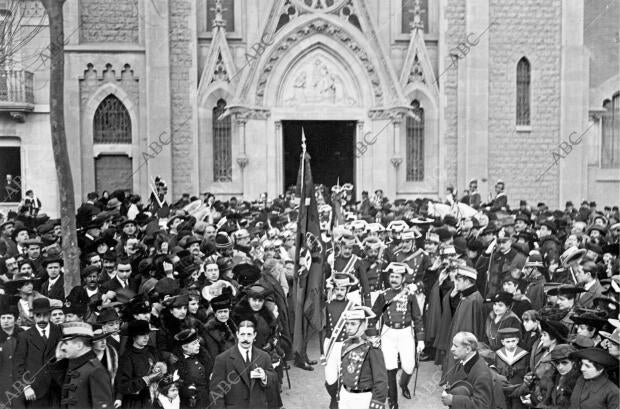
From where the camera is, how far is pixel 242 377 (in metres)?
7.37

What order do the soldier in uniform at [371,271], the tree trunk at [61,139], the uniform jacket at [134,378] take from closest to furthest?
the uniform jacket at [134,378]
the tree trunk at [61,139]
the soldier in uniform at [371,271]

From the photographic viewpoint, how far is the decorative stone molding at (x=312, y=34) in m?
23.3

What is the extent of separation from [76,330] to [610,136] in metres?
23.0

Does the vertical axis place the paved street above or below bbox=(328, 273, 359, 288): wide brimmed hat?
below

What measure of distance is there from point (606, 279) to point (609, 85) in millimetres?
17879

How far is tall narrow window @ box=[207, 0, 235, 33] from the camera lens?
2352cm

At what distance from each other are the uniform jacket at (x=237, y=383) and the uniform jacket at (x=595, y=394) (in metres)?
3.08

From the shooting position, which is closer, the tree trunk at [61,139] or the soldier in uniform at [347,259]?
the tree trunk at [61,139]

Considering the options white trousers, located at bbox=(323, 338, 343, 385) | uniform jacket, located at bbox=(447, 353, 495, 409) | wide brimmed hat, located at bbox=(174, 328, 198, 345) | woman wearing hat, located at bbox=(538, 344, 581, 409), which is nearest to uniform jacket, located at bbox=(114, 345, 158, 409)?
wide brimmed hat, located at bbox=(174, 328, 198, 345)

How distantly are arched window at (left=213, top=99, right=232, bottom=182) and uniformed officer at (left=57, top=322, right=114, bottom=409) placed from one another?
17041 millimetres

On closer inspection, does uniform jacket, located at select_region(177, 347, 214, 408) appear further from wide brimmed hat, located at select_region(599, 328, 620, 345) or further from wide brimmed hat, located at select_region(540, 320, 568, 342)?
wide brimmed hat, located at select_region(599, 328, 620, 345)

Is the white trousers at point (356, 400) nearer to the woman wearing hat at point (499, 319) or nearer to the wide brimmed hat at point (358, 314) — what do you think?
the wide brimmed hat at point (358, 314)

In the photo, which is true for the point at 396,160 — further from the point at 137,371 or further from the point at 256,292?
the point at 137,371

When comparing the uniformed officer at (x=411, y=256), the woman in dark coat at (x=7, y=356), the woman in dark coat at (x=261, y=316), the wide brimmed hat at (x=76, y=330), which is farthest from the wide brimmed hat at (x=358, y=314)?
the uniformed officer at (x=411, y=256)
